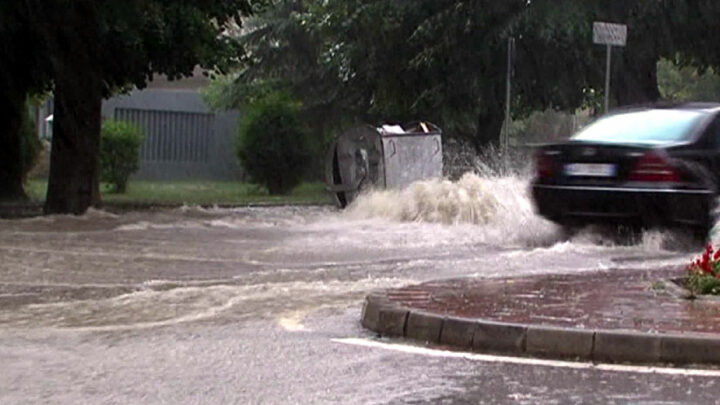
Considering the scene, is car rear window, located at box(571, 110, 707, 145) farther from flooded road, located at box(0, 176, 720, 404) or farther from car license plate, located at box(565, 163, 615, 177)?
flooded road, located at box(0, 176, 720, 404)

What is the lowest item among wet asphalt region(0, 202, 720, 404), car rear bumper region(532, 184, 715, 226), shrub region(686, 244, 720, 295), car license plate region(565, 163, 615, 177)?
wet asphalt region(0, 202, 720, 404)

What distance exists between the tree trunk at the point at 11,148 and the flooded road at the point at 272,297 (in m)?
5.04

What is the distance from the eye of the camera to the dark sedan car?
13.7m

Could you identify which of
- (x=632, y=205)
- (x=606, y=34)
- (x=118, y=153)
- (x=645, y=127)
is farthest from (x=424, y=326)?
(x=118, y=153)

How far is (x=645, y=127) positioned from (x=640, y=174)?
871mm

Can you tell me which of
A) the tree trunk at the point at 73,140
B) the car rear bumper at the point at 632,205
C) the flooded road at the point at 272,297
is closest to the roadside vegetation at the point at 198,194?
the tree trunk at the point at 73,140

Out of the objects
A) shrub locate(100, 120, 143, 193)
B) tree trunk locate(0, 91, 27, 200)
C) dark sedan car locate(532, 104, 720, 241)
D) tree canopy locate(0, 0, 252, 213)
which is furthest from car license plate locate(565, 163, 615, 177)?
shrub locate(100, 120, 143, 193)

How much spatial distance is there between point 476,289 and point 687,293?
150cm

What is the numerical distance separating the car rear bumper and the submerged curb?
5.65 metres

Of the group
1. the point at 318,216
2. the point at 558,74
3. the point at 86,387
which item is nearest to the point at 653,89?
the point at 558,74

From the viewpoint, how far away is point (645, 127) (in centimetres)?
1445

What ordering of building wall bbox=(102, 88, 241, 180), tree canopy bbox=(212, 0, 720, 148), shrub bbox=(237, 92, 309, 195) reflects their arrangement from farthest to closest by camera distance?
building wall bbox=(102, 88, 241, 180) < shrub bbox=(237, 92, 309, 195) < tree canopy bbox=(212, 0, 720, 148)

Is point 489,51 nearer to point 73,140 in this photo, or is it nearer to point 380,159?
point 380,159

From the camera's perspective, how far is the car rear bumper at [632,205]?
1373cm
